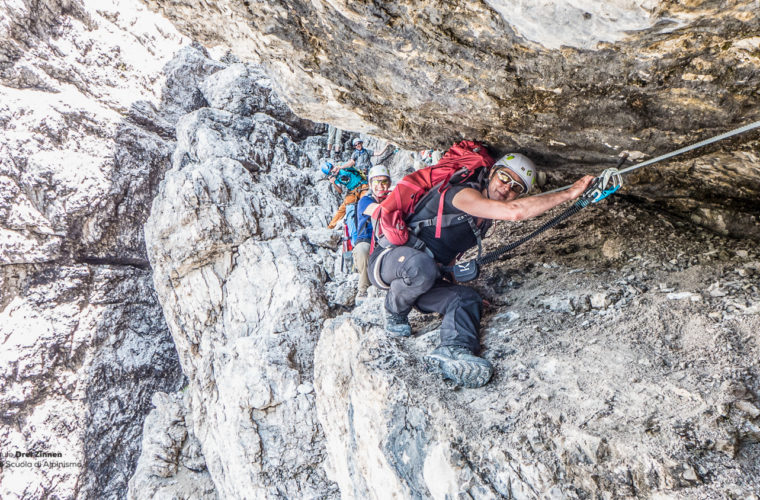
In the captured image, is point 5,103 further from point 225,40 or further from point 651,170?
point 651,170

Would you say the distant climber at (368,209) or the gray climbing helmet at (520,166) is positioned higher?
the gray climbing helmet at (520,166)

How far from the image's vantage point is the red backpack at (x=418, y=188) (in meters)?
4.82

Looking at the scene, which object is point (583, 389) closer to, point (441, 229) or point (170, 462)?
point (441, 229)

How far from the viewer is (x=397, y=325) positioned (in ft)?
16.9

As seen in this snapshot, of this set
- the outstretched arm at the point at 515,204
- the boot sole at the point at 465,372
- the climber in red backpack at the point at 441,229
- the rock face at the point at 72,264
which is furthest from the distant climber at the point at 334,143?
the boot sole at the point at 465,372

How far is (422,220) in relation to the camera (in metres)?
4.96

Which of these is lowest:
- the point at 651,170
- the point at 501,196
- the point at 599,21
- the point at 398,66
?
the point at 501,196

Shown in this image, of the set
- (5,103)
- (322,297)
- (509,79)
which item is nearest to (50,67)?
(5,103)

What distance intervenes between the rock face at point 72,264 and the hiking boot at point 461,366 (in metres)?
17.2

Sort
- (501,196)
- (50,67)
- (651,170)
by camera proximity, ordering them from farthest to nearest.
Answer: (50,67) → (651,170) → (501,196)

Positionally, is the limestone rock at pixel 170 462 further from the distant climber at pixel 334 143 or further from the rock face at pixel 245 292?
the distant climber at pixel 334 143

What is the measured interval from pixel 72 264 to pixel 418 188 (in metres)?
16.8

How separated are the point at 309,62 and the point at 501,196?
2762 millimetres

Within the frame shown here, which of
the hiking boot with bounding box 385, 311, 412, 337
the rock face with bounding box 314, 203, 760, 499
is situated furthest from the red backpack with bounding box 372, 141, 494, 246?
the rock face with bounding box 314, 203, 760, 499
